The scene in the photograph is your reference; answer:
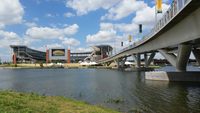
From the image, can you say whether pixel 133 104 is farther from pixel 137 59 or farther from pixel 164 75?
pixel 137 59

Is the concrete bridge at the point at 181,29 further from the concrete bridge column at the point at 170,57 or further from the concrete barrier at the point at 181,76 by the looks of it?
the concrete barrier at the point at 181,76

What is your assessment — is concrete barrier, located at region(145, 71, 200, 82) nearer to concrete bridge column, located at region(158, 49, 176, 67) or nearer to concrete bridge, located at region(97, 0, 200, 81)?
concrete bridge, located at region(97, 0, 200, 81)

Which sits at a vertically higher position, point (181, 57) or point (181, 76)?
point (181, 57)

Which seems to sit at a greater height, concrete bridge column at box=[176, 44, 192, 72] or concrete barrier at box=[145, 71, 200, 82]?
concrete bridge column at box=[176, 44, 192, 72]

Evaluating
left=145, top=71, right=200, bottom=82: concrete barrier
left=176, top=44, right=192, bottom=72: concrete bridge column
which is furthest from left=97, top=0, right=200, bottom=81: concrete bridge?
left=145, top=71, right=200, bottom=82: concrete barrier

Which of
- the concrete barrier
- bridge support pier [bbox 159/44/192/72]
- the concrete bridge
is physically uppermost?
the concrete bridge

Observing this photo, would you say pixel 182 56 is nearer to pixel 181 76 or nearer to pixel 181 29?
pixel 181 76

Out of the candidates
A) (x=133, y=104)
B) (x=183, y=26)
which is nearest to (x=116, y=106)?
(x=133, y=104)

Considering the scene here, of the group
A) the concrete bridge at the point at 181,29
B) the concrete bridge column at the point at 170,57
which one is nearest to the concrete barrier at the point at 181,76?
the concrete bridge at the point at 181,29

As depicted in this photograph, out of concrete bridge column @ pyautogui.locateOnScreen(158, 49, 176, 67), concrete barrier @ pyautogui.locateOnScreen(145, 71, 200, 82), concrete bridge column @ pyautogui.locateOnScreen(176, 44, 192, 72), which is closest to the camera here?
concrete bridge column @ pyautogui.locateOnScreen(176, 44, 192, 72)

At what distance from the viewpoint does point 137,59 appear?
14412 centimetres

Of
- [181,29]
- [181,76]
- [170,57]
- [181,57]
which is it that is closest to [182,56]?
[181,57]

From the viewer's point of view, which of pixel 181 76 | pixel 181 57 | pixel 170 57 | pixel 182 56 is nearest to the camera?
pixel 182 56

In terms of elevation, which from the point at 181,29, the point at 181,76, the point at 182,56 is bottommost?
the point at 181,76
